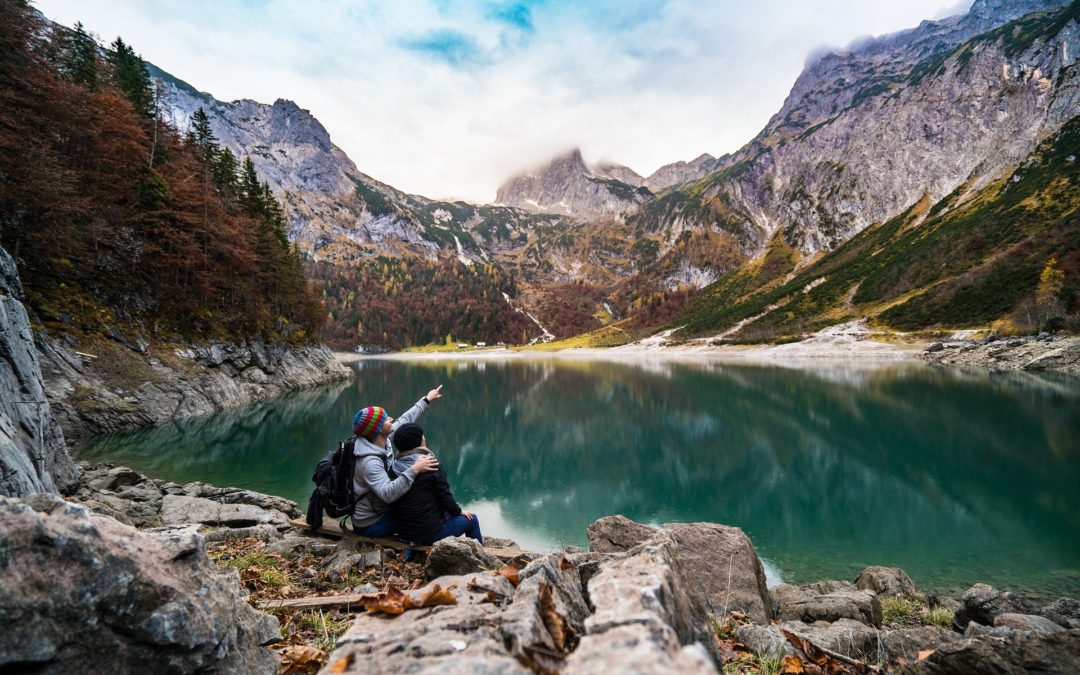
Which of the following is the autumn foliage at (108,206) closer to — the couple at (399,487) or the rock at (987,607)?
the couple at (399,487)

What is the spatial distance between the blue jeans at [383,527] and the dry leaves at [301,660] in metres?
3.73

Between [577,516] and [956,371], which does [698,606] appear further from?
[956,371]

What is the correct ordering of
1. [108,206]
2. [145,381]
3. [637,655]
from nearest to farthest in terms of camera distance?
1. [637,655]
2. [145,381]
3. [108,206]

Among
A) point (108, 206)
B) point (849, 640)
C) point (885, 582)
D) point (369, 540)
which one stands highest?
point (108, 206)

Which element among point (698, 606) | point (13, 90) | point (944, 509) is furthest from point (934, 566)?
point (13, 90)

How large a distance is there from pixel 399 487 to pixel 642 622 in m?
5.51

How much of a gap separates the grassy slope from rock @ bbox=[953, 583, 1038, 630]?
96624 millimetres

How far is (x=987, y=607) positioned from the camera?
8.03m

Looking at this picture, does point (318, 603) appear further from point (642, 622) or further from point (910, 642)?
point (910, 642)

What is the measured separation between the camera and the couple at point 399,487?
22.9 feet

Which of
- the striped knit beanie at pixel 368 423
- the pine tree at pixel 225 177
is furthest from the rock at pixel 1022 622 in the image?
the pine tree at pixel 225 177

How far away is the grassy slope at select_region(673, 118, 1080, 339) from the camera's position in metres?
91.8

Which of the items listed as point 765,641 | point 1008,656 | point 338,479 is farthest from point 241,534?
point 1008,656

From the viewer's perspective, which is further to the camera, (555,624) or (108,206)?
(108,206)
